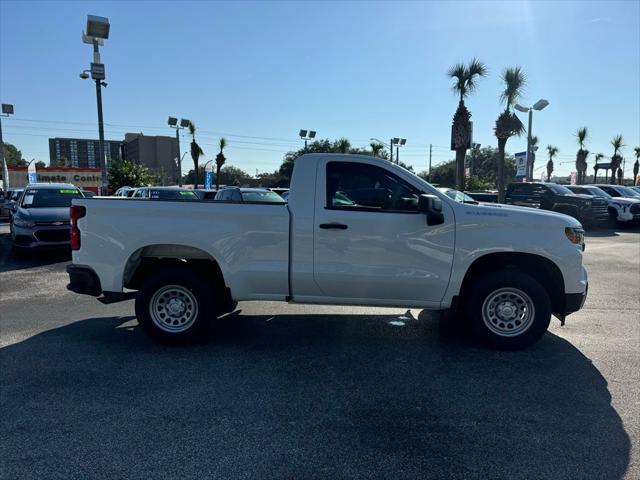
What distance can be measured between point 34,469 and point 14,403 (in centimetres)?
114

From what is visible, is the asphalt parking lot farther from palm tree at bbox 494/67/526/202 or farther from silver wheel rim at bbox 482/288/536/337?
palm tree at bbox 494/67/526/202

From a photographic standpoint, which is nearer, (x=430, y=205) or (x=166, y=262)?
(x=430, y=205)

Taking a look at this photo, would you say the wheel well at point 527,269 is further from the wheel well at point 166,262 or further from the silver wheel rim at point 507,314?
the wheel well at point 166,262

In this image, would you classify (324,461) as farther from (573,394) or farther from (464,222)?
(464,222)

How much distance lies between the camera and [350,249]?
483cm

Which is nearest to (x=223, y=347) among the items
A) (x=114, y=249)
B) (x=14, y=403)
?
(x=114, y=249)

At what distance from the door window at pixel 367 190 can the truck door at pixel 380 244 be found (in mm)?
10

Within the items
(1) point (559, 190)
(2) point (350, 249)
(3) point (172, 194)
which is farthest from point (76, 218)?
(1) point (559, 190)

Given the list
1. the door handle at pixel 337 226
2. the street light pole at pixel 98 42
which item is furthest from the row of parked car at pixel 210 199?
the street light pole at pixel 98 42

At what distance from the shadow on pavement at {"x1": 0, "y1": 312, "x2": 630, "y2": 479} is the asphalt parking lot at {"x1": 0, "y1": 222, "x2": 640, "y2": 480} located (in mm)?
14

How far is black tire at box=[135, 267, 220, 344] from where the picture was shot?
5047mm

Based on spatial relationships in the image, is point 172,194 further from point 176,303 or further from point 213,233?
point 213,233

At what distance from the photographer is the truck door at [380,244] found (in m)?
4.79

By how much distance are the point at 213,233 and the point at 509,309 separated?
3245 millimetres
